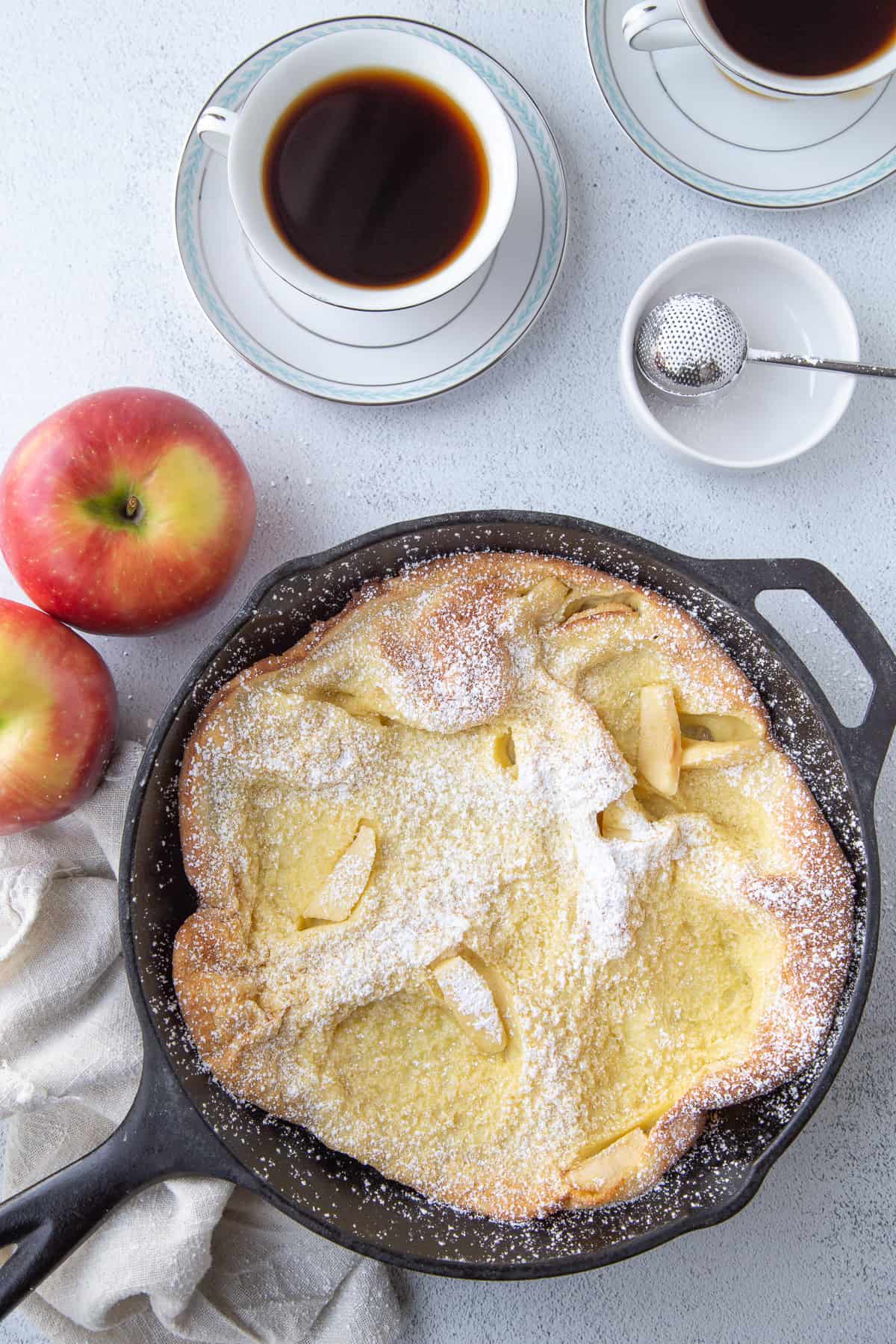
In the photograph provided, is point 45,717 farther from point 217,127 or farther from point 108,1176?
point 217,127

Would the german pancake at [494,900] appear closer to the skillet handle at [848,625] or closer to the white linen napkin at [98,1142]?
the skillet handle at [848,625]

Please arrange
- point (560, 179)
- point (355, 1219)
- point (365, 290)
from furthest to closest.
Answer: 1. point (560, 179)
2. point (365, 290)
3. point (355, 1219)

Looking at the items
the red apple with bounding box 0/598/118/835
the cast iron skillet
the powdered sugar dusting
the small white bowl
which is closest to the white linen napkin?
the red apple with bounding box 0/598/118/835

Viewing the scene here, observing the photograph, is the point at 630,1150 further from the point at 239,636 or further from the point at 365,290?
A: the point at 365,290

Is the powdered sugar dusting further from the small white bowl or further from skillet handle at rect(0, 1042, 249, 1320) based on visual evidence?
the small white bowl

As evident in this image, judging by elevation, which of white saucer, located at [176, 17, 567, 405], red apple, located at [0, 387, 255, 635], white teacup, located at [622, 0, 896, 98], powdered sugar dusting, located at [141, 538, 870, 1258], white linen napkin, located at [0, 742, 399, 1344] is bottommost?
white linen napkin, located at [0, 742, 399, 1344]

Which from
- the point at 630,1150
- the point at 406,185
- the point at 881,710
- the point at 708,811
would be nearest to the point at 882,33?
the point at 406,185

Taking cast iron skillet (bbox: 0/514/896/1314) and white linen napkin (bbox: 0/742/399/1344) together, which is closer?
cast iron skillet (bbox: 0/514/896/1314)
